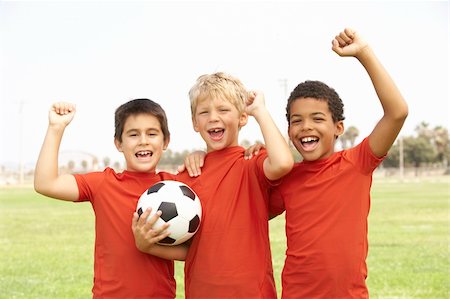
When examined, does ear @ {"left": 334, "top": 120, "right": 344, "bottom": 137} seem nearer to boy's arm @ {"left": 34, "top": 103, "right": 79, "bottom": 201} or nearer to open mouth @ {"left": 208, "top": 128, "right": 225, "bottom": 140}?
open mouth @ {"left": 208, "top": 128, "right": 225, "bottom": 140}

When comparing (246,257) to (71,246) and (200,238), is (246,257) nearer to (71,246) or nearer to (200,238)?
(200,238)

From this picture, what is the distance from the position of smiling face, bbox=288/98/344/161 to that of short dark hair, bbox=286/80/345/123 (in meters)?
0.03

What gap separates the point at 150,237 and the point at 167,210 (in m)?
0.22

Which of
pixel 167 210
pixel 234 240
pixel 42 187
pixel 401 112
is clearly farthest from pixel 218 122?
pixel 42 187

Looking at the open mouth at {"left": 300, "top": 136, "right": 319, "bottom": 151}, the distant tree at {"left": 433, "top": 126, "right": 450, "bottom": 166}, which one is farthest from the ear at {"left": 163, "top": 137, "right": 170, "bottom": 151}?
the distant tree at {"left": 433, "top": 126, "right": 450, "bottom": 166}

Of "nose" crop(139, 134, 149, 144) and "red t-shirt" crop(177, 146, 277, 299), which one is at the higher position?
"nose" crop(139, 134, 149, 144)

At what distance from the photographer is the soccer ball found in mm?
4102

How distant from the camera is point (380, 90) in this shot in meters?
3.79

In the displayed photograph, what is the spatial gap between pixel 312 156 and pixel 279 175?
0.31 metres

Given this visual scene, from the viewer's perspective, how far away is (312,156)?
4.09m

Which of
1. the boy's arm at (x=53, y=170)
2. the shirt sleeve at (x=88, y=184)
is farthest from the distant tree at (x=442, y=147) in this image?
the boy's arm at (x=53, y=170)

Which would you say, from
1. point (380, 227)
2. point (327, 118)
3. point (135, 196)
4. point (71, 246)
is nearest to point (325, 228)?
point (327, 118)

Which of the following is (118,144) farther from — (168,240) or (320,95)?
(320,95)

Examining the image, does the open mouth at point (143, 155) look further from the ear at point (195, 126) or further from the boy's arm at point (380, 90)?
the boy's arm at point (380, 90)
